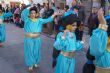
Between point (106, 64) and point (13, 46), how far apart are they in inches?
303

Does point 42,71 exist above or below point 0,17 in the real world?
below

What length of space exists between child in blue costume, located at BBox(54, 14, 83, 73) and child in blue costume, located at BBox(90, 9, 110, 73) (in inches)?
39.3

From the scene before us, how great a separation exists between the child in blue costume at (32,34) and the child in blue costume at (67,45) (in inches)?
82.2

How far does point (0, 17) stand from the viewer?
37.5 feet

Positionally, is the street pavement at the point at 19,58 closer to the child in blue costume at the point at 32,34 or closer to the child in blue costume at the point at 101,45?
the child in blue costume at the point at 32,34

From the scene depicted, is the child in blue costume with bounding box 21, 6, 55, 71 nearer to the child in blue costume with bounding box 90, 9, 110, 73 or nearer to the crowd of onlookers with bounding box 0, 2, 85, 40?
the crowd of onlookers with bounding box 0, 2, 85, 40

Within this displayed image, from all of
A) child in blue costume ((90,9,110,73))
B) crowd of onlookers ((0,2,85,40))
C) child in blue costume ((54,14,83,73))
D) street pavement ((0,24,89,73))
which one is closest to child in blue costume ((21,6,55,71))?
street pavement ((0,24,89,73))

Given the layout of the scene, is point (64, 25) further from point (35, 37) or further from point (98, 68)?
point (35, 37)

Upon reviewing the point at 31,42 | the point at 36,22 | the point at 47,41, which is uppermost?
the point at 36,22

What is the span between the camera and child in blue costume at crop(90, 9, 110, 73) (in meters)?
4.18

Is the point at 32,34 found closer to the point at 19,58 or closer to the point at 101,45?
the point at 19,58

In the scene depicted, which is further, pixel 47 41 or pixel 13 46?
pixel 47 41

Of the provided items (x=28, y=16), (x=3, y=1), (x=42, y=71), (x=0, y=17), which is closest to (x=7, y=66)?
(x=42, y=71)

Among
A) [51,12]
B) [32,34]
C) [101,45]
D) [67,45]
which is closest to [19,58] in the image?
[32,34]
